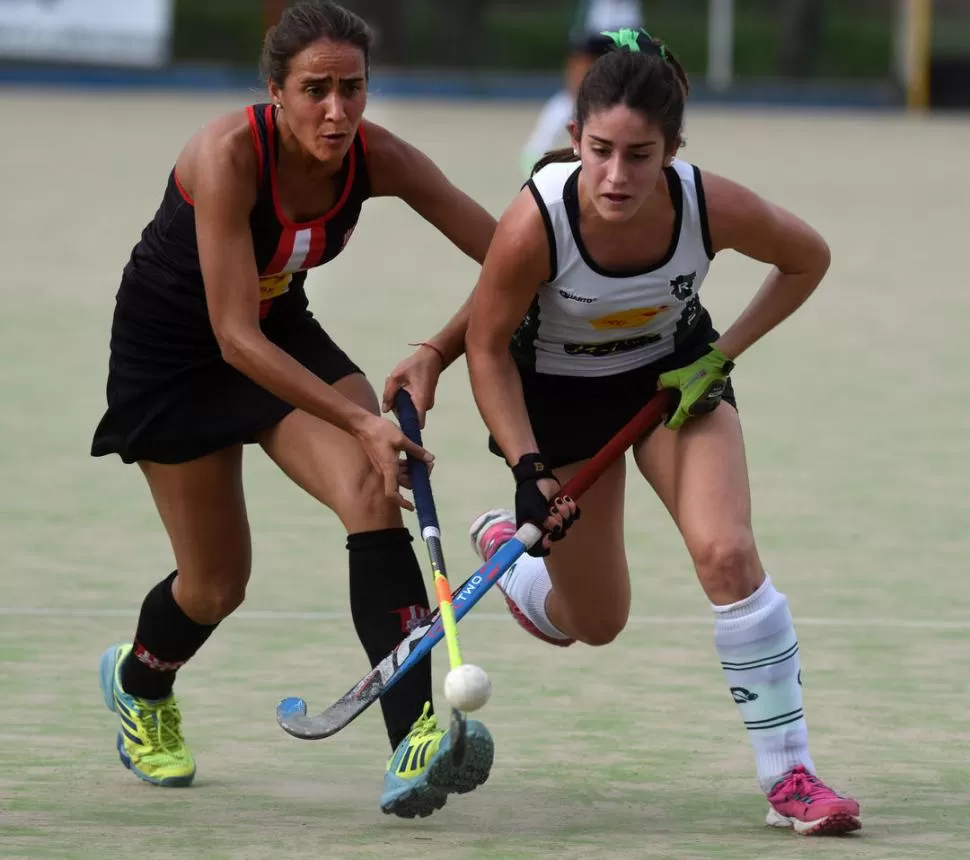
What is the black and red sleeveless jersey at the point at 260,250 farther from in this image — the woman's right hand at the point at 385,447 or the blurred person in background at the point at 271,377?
the woman's right hand at the point at 385,447

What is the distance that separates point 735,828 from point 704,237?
105 cm

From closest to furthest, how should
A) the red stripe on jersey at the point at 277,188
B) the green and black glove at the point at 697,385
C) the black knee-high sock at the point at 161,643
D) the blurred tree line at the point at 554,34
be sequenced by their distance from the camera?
the red stripe on jersey at the point at 277,188 → the green and black glove at the point at 697,385 → the black knee-high sock at the point at 161,643 → the blurred tree line at the point at 554,34

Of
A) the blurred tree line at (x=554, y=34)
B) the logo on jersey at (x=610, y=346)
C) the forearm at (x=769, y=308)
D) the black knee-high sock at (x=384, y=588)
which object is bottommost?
the blurred tree line at (x=554, y=34)

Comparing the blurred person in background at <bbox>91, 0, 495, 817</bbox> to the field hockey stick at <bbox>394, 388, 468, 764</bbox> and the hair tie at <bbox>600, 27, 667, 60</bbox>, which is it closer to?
the field hockey stick at <bbox>394, 388, 468, 764</bbox>

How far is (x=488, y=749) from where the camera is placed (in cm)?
330

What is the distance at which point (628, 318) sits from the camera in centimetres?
385

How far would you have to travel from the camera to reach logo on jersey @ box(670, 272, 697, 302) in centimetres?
379

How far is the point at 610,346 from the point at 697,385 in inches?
9.7

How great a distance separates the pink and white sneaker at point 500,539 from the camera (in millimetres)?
4652

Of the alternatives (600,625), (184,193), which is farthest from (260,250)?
Result: (600,625)

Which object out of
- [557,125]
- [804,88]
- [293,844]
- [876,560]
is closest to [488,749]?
[293,844]

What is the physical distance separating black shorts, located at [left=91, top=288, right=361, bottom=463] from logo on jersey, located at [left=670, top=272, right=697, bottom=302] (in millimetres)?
613

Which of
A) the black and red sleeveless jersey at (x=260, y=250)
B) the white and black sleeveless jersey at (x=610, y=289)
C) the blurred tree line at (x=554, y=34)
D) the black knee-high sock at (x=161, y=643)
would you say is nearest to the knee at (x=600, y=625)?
the white and black sleeveless jersey at (x=610, y=289)

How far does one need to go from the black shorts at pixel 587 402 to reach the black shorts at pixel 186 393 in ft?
1.39
